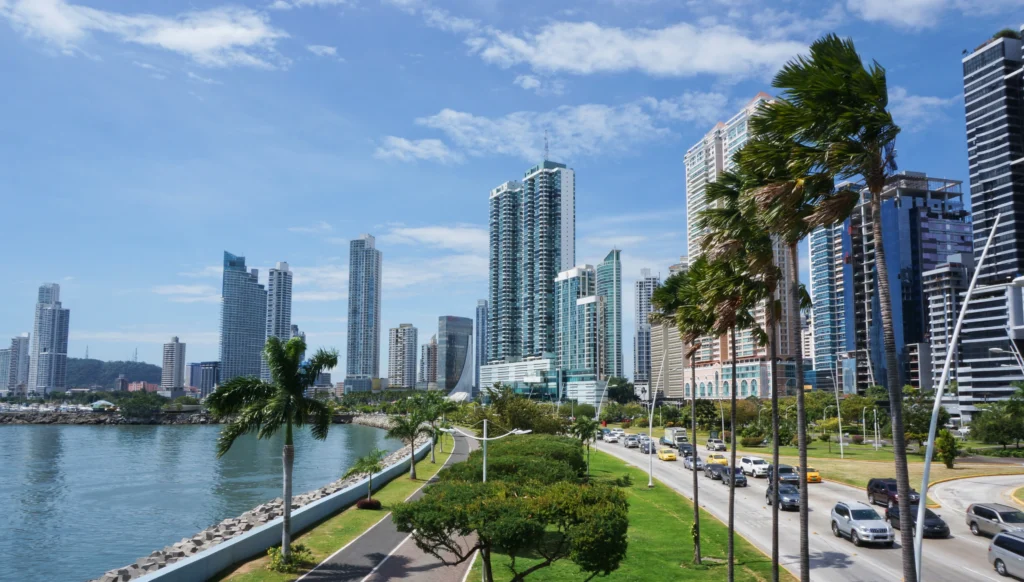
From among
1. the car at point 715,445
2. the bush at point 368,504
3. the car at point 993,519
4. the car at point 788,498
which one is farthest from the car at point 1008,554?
the car at point 715,445

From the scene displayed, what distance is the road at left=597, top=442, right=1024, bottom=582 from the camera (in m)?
24.2

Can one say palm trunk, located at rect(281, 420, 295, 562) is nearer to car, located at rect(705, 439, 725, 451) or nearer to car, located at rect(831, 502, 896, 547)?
car, located at rect(831, 502, 896, 547)

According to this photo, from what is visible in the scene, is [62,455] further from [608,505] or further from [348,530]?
[608,505]

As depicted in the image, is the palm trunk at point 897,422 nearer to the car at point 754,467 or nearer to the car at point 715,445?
the car at point 754,467

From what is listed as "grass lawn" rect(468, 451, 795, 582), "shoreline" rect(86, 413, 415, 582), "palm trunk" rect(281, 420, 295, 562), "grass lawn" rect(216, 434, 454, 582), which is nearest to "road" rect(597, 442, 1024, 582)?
"grass lawn" rect(468, 451, 795, 582)

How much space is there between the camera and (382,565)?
26.0 m

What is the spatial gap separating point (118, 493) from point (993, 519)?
6508 cm

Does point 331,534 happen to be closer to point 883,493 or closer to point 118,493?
point 883,493

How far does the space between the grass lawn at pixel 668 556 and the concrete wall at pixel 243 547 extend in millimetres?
8840

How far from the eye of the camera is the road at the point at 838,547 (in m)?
24.2

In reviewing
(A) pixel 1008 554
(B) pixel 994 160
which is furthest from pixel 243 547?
(B) pixel 994 160

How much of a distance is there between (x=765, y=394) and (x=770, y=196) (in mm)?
187967

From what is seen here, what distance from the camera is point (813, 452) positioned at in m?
76.2

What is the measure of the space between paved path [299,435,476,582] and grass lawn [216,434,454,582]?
70 centimetres
